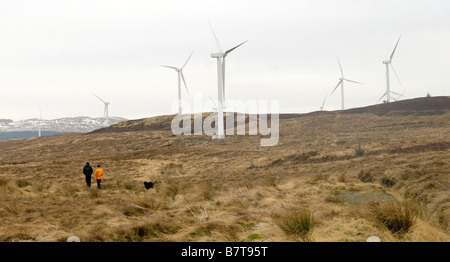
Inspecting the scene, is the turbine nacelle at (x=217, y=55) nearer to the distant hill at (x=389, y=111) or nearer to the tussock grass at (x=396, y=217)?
the distant hill at (x=389, y=111)

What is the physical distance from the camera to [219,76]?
56125 mm

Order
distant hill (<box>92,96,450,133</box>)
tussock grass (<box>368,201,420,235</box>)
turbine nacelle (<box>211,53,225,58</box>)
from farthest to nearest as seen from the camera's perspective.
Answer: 1. distant hill (<box>92,96,450,133</box>)
2. turbine nacelle (<box>211,53,225,58</box>)
3. tussock grass (<box>368,201,420,235</box>)

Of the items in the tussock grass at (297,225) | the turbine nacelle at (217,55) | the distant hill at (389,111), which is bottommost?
the tussock grass at (297,225)

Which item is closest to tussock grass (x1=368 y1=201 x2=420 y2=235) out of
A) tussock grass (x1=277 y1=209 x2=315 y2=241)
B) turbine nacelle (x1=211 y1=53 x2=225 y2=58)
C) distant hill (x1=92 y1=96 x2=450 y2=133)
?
tussock grass (x1=277 y1=209 x2=315 y2=241)

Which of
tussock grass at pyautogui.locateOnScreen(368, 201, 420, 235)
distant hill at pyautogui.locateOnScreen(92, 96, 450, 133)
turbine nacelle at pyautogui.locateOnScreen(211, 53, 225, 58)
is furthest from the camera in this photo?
distant hill at pyautogui.locateOnScreen(92, 96, 450, 133)

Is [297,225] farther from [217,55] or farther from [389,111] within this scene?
[389,111]

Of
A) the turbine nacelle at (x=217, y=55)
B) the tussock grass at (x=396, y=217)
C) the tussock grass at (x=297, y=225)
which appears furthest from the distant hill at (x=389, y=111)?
the tussock grass at (x=297, y=225)

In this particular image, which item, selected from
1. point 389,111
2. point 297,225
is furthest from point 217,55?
point 297,225

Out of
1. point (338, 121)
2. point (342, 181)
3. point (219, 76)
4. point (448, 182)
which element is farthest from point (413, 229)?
point (338, 121)

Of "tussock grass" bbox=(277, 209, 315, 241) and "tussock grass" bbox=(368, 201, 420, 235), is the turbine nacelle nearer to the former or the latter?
"tussock grass" bbox=(368, 201, 420, 235)

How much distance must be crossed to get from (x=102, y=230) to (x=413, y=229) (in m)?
6.42

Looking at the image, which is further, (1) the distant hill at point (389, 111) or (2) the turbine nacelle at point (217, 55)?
(1) the distant hill at point (389, 111)

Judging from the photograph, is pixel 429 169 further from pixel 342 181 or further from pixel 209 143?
pixel 209 143

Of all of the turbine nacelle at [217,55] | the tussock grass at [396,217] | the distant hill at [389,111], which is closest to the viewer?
the tussock grass at [396,217]
